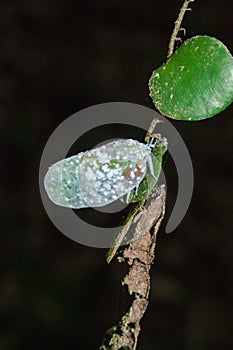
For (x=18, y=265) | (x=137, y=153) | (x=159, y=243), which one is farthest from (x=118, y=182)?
(x=18, y=265)

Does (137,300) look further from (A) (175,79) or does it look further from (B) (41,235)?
(B) (41,235)

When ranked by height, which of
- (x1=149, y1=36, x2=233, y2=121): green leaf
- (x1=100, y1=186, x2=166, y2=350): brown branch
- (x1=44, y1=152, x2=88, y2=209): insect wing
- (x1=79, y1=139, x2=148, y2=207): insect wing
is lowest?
(x1=100, y1=186, x2=166, y2=350): brown branch

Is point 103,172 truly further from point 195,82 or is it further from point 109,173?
point 195,82

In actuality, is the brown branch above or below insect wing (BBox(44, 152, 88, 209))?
below

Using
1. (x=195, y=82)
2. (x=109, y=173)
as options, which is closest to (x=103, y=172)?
(x=109, y=173)

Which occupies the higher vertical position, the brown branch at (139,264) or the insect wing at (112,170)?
the insect wing at (112,170)

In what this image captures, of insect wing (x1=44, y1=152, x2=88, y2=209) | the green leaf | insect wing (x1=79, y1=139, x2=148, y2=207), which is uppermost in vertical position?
the green leaf
